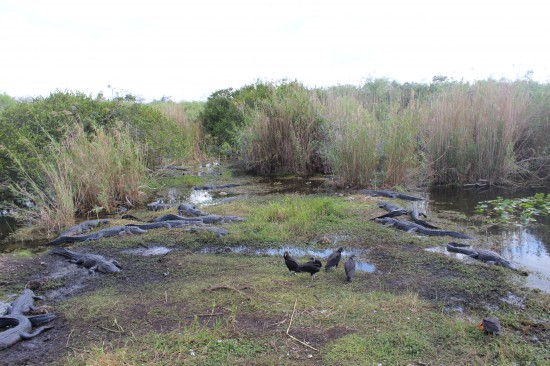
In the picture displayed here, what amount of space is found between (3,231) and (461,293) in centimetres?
715

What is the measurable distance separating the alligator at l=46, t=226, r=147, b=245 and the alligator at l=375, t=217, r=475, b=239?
372cm

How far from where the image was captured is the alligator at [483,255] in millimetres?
4684

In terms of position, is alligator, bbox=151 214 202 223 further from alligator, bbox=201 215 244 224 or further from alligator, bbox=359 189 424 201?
alligator, bbox=359 189 424 201

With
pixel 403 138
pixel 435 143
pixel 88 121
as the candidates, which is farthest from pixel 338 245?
pixel 88 121

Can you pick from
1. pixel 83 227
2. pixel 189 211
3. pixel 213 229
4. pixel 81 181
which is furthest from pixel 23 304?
pixel 81 181

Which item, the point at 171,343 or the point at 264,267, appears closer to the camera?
the point at 171,343

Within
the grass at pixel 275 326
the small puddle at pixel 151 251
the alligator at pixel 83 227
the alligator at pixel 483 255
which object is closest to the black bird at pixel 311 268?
the grass at pixel 275 326

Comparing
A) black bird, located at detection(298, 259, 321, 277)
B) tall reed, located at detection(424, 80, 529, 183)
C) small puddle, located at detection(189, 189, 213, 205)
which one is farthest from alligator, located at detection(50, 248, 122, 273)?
tall reed, located at detection(424, 80, 529, 183)

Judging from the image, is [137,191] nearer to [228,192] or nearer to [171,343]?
[228,192]

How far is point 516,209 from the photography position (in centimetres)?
734

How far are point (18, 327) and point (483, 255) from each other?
4.74 metres

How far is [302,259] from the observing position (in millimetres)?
4961

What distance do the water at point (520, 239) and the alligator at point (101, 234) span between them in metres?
4.33

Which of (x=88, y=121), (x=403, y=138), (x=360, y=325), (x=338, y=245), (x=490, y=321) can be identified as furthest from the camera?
(x=88, y=121)
